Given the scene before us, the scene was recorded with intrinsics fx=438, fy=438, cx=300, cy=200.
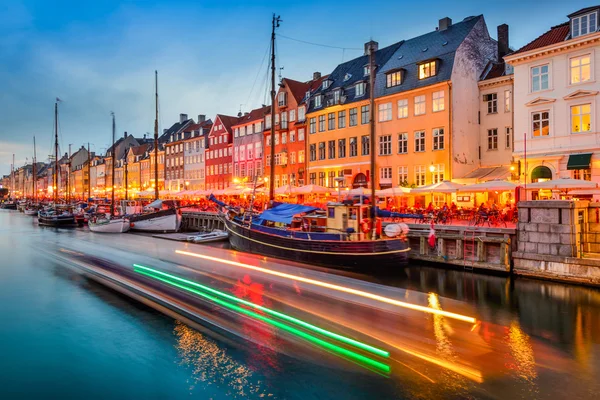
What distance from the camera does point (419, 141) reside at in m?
37.4

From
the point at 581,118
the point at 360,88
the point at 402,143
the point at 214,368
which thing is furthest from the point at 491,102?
the point at 214,368

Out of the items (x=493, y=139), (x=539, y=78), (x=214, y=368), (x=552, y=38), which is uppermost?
(x=552, y=38)

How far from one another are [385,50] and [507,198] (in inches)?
865

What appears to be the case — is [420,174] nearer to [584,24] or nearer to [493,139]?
[493,139]

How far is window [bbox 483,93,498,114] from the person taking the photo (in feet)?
115

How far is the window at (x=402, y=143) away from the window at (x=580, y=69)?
46.2 ft

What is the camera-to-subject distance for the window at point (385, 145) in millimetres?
39969

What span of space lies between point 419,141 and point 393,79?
6786mm

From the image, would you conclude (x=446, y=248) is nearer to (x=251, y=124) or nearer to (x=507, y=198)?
(x=507, y=198)

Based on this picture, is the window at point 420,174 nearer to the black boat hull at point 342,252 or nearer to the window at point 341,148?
the window at point 341,148

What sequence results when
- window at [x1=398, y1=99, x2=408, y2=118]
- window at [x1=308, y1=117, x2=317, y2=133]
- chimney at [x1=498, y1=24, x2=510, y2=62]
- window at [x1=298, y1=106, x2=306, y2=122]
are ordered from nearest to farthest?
chimney at [x1=498, y1=24, x2=510, y2=62] < window at [x1=398, y1=99, x2=408, y2=118] < window at [x1=308, y1=117, x2=317, y2=133] < window at [x1=298, y1=106, x2=306, y2=122]

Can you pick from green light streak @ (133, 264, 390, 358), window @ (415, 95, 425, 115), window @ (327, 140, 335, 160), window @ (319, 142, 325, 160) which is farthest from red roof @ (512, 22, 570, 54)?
green light streak @ (133, 264, 390, 358)

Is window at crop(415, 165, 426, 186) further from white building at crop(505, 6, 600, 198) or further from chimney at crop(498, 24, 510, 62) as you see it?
chimney at crop(498, 24, 510, 62)

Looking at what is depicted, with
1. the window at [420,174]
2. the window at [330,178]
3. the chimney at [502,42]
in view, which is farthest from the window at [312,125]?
the chimney at [502,42]
